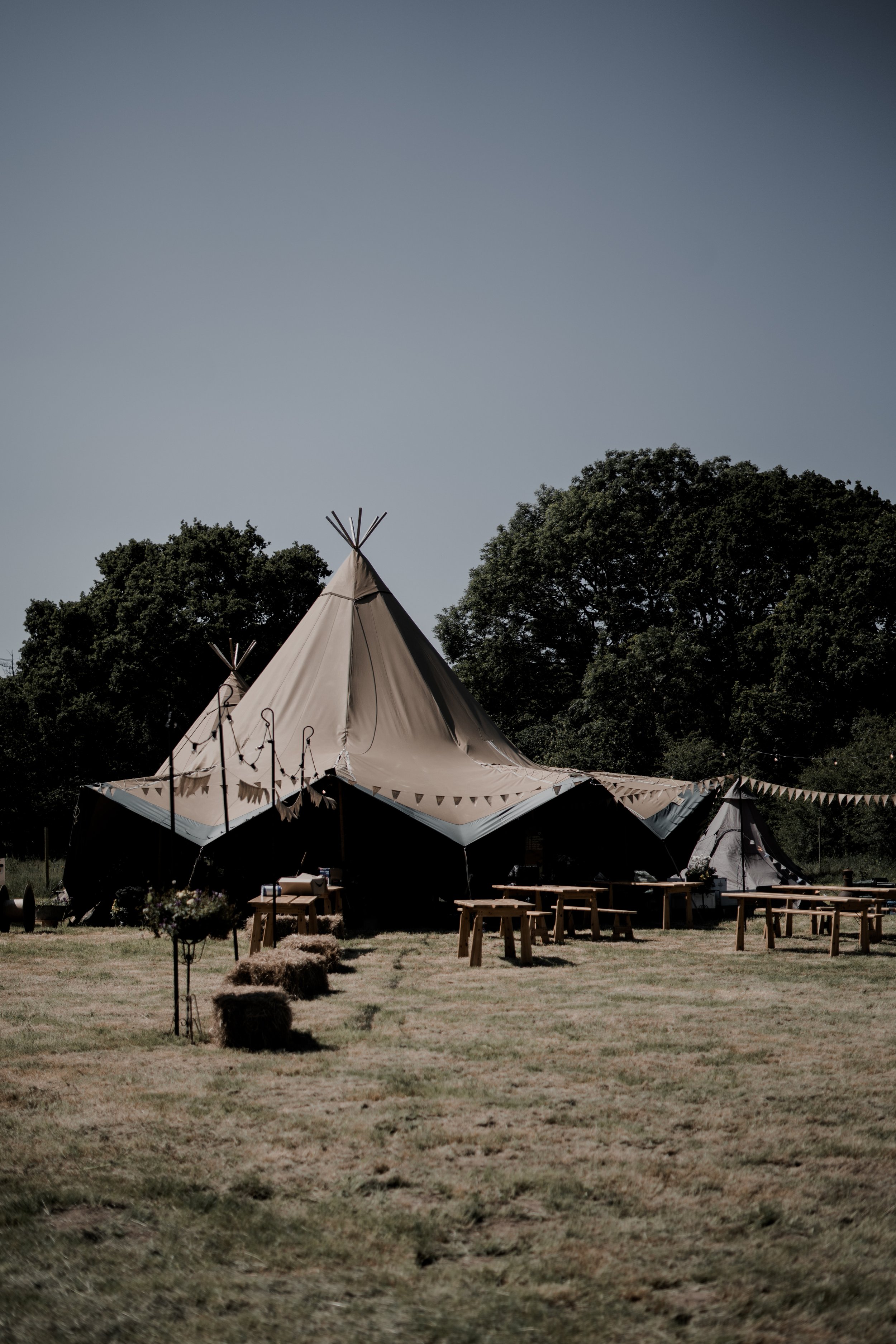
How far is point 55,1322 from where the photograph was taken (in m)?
2.74

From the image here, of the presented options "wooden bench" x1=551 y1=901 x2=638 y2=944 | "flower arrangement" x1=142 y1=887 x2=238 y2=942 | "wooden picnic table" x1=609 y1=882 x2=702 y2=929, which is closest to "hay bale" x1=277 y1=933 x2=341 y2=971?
"flower arrangement" x1=142 y1=887 x2=238 y2=942

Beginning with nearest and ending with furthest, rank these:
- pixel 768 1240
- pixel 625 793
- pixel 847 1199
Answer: pixel 768 1240 < pixel 847 1199 < pixel 625 793

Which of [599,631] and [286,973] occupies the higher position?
[599,631]

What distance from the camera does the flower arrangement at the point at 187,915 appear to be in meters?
6.39

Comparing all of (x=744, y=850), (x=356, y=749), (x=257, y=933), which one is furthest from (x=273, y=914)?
(x=744, y=850)

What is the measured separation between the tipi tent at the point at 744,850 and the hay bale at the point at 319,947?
24.9ft

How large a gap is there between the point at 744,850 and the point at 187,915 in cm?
1074

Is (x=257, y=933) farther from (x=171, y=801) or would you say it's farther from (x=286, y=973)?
(x=171, y=801)

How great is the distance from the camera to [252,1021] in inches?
231

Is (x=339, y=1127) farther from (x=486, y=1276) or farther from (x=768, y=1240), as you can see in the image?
(x=768, y=1240)

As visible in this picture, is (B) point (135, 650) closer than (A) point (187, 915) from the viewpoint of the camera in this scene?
No

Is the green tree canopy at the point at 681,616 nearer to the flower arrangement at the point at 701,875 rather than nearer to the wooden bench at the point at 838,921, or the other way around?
the flower arrangement at the point at 701,875

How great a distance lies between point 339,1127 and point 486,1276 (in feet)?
4.92

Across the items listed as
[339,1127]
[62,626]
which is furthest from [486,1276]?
[62,626]
